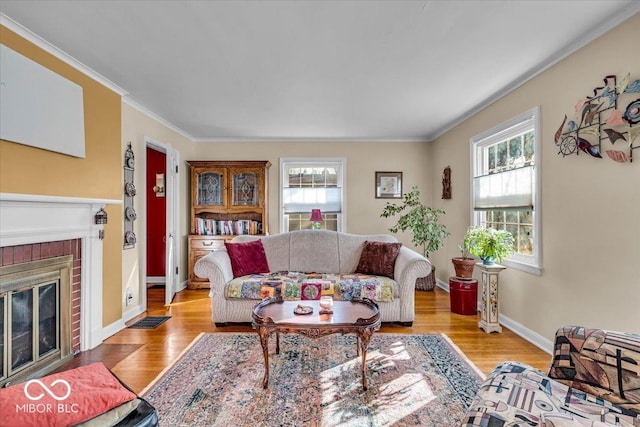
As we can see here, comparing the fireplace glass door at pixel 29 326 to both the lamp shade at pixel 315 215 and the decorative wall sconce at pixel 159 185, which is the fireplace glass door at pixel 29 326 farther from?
the lamp shade at pixel 315 215

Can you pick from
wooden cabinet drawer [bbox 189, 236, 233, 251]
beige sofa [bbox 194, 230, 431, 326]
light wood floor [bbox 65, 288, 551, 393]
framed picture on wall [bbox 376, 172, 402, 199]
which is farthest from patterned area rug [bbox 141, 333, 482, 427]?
framed picture on wall [bbox 376, 172, 402, 199]

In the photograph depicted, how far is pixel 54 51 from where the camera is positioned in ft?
7.72

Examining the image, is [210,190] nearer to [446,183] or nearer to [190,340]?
[190,340]

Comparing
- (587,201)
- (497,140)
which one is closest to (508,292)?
(587,201)

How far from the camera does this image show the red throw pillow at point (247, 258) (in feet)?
11.5

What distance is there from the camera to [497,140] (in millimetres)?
3453

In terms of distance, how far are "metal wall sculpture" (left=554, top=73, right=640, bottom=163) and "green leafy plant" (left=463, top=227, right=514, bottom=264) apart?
3.21ft

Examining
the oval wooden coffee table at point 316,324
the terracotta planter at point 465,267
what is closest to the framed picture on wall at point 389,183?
the terracotta planter at point 465,267

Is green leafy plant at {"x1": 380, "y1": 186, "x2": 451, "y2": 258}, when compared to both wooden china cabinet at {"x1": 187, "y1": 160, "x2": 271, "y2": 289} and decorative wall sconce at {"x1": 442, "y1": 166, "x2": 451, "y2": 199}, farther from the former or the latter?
wooden china cabinet at {"x1": 187, "y1": 160, "x2": 271, "y2": 289}

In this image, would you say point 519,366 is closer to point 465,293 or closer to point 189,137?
point 465,293

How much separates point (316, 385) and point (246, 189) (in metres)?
3.49

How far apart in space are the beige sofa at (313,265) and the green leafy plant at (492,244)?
1.79 ft

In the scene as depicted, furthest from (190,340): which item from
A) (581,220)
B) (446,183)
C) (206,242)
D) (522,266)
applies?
(446,183)

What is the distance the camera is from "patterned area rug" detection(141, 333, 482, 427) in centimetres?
179
